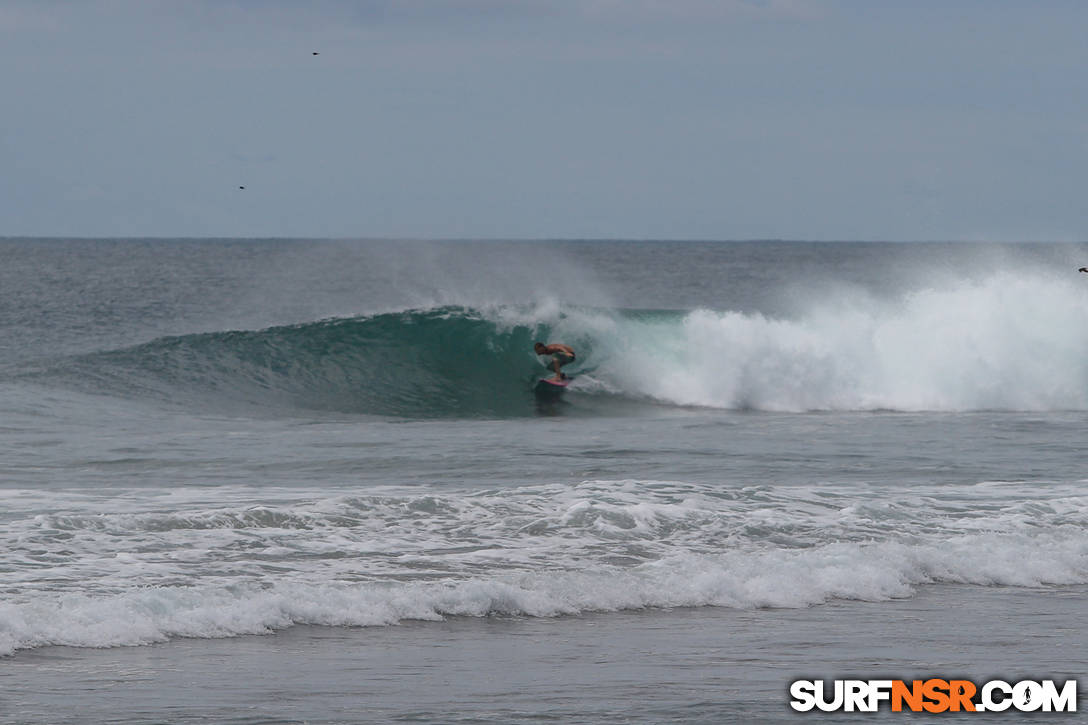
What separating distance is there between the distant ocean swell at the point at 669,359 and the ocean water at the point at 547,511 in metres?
0.07

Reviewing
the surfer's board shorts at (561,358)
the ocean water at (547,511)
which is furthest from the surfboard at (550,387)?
the surfer's board shorts at (561,358)

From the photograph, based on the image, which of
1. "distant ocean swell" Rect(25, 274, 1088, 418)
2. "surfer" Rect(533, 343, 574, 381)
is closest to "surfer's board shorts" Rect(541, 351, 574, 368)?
"surfer" Rect(533, 343, 574, 381)

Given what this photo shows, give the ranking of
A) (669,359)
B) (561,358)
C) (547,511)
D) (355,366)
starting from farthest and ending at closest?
(561,358)
(355,366)
(669,359)
(547,511)

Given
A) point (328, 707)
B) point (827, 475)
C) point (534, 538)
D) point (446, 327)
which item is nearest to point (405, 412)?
point (446, 327)

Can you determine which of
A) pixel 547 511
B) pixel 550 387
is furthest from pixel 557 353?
pixel 547 511

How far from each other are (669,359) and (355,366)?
549 cm

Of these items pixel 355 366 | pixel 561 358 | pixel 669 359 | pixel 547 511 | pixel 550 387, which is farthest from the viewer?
pixel 561 358

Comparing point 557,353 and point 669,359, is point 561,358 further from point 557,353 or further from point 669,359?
point 669,359

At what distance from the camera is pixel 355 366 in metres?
23.9

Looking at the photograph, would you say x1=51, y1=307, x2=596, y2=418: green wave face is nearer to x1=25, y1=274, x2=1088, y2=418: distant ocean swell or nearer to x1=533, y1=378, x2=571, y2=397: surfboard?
x1=25, y1=274, x2=1088, y2=418: distant ocean swell

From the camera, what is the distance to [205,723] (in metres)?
6.12

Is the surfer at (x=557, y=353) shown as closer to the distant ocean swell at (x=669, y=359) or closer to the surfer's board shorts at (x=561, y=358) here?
the surfer's board shorts at (x=561, y=358)

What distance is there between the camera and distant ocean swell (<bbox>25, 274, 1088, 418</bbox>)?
72.6 feet

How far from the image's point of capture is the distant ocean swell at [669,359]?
72.6ft
